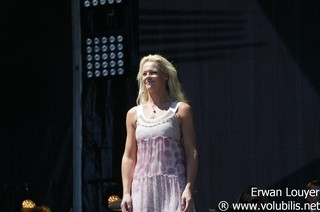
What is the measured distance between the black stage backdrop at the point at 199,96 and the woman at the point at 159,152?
3.02 meters

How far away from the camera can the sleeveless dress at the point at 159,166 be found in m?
5.16

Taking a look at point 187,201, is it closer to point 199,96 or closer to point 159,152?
point 159,152

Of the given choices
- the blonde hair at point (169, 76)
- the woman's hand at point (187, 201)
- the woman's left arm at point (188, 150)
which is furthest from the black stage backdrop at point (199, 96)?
the woman's hand at point (187, 201)

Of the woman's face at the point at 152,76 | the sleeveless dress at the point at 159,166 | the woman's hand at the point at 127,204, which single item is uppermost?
the woman's face at the point at 152,76

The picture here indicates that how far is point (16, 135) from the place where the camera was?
33.6 feet

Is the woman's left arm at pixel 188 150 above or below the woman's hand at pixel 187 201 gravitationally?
above

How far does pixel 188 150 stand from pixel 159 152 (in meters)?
0.18

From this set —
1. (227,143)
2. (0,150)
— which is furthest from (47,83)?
(227,143)

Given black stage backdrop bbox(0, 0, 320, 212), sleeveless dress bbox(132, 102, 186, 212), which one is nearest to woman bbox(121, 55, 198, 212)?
sleeveless dress bbox(132, 102, 186, 212)

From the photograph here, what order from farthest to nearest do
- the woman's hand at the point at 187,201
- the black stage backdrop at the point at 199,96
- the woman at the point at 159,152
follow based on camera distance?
the black stage backdrop at the point at 199,96
the woman at the point at 159,152
the woman's hand at the point at 187,201

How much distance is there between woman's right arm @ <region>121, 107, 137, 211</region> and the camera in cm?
A: 521

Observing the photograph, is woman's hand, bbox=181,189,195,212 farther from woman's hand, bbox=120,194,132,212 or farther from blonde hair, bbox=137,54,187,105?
blonde hair, bbox=137,54,187,105

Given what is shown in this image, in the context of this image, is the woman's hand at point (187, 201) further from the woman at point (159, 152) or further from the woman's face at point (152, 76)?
the woman's face at point (152, 76)

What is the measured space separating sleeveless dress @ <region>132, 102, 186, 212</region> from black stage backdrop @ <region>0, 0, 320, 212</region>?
3.11 m
